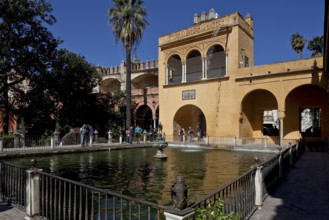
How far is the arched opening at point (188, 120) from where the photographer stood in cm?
2906

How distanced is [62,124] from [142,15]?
43.3 feet

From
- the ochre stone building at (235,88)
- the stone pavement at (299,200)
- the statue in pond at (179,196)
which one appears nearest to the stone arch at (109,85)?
the ochre stone building at (235,88)

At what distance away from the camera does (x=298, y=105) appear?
928 inches

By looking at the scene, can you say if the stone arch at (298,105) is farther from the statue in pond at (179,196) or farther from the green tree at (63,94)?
the statue in pond at (179,196)

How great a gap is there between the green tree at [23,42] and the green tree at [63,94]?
94 centimetres

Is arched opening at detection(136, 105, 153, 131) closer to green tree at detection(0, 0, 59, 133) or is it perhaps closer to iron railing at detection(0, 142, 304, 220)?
green tree at detection(0, 0, 59, 133)

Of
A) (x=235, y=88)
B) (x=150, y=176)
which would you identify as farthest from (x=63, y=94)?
(x=150, y=176)

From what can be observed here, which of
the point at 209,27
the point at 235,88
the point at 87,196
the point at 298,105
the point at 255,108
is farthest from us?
the point at 209,27

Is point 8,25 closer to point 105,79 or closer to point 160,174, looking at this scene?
point 160,174

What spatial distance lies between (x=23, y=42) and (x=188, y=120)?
17734 millimetres

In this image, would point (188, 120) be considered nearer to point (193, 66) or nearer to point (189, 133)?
point (189, 133)

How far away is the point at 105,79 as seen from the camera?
1533 inches

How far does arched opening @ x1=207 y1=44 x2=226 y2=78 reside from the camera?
27.9 metres

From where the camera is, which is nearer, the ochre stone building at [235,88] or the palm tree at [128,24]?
the ochre stone building at [235,88]
